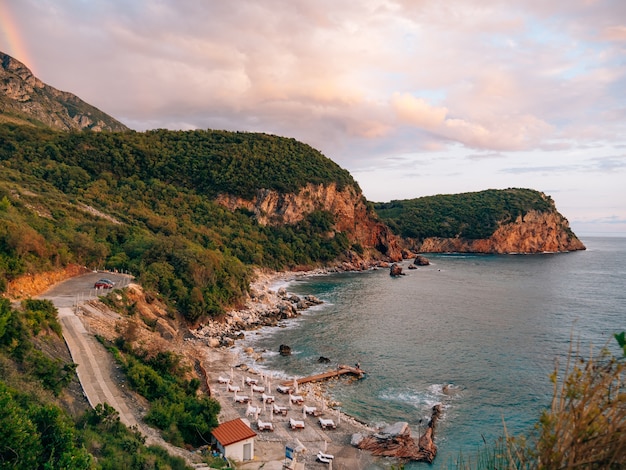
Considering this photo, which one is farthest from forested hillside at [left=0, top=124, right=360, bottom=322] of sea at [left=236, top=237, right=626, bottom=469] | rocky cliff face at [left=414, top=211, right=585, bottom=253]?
rocky cliff face at [left=414, top=211, right=585, bottom=253]

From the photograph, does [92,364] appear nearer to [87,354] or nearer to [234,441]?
[87,354]

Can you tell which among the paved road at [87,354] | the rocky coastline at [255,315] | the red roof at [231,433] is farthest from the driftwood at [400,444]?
the rocky coastline at [255,315]

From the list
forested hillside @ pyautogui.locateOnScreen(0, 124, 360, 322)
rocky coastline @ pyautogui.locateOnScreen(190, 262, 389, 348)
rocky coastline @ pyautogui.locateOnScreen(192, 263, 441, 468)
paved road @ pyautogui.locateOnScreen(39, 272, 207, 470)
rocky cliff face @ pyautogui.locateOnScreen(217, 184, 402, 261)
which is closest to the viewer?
paved road @ pyautogui.locateOnScreen(39, 272, 207, 470)

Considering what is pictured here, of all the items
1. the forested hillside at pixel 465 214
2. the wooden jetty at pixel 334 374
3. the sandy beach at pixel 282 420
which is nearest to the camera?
the sandy beach at pixel 282 420

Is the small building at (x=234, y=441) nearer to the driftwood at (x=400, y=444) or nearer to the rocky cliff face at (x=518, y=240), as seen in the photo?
the driftwood at (x=400, y=444)

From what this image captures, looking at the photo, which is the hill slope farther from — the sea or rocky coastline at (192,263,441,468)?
rocky coastline at (192,263,441,468)

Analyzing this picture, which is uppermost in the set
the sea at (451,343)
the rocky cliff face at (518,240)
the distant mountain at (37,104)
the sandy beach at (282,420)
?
the distant mountain at (37,104)

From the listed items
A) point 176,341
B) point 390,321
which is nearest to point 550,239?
point 390,321
